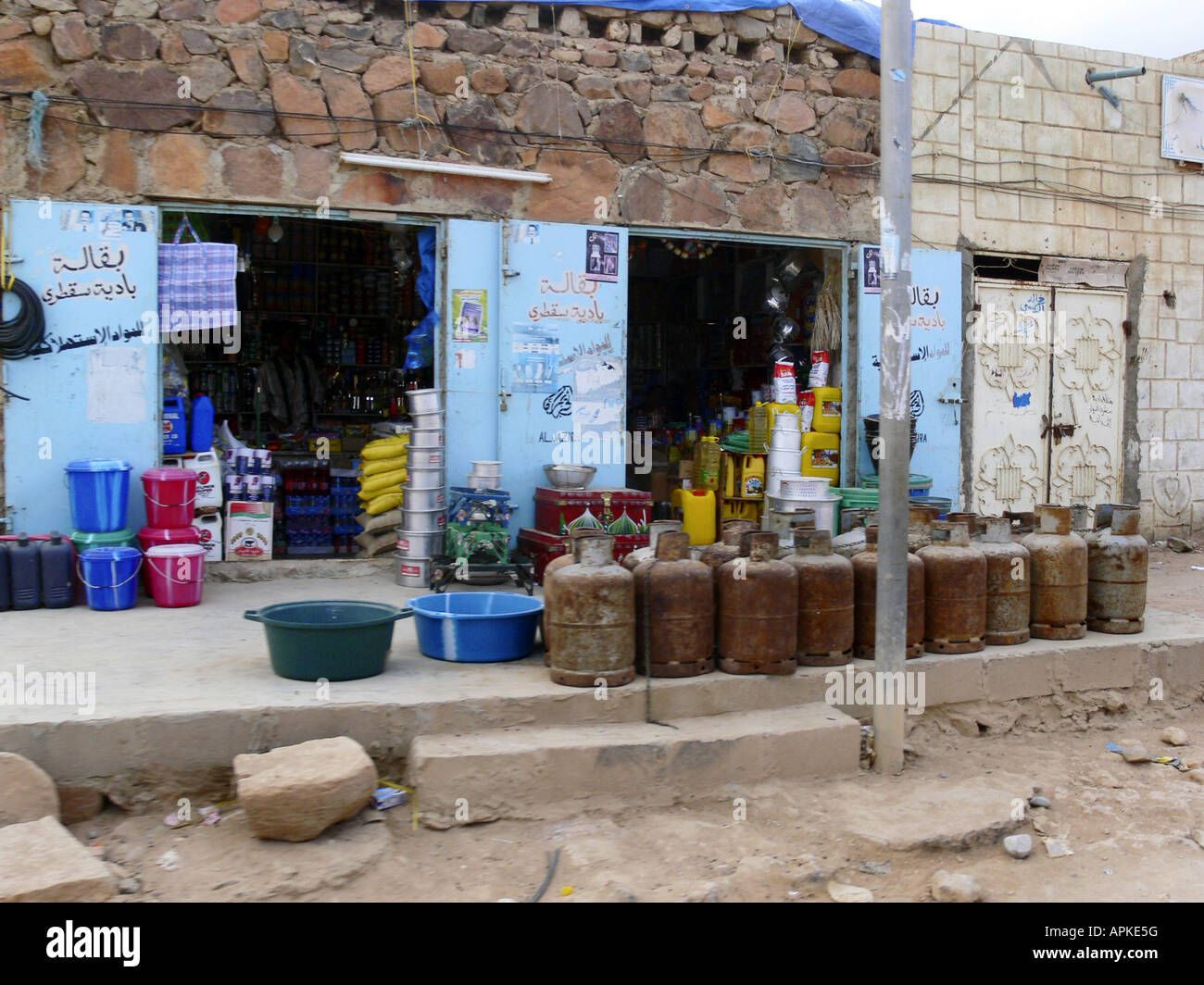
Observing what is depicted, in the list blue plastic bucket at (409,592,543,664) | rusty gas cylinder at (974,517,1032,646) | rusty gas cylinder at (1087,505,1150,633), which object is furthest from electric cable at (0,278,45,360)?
rusty gas cylinder at (1087,505,1150,633)

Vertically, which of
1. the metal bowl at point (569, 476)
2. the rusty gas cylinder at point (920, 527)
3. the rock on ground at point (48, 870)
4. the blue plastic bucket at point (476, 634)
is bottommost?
the rock on ground at point (48, 870)

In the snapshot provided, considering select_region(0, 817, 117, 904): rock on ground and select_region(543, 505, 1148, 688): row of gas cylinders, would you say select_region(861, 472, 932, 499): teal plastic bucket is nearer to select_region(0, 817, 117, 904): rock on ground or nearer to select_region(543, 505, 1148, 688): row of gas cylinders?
select_region(543, 505, 1148, 688): row of gas cylinders

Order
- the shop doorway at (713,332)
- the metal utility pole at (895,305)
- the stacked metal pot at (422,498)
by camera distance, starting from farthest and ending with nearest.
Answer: the shop doorway at (713,332) < the stacked metal pot at (422,498) < the metal utility pole at (895,305)

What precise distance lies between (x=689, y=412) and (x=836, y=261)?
150 inches

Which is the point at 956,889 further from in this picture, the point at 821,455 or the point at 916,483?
the point at 821,455

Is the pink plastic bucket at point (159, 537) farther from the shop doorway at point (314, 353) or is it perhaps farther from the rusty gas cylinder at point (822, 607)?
the rusty gas cylinder at point (822, 607)

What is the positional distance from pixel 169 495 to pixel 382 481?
5.77 feet

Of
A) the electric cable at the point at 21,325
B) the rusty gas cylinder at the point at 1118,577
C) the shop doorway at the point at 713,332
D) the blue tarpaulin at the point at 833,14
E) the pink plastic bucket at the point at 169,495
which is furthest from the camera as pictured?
the shop doorway at the point at 713,332

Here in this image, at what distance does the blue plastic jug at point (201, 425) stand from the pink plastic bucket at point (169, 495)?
2.21 ft

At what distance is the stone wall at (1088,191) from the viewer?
32.6 feet

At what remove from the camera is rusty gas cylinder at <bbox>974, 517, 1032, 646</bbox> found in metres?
6.11

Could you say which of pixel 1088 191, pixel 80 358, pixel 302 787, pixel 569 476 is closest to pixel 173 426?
pixel 80 358

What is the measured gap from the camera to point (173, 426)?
789cm


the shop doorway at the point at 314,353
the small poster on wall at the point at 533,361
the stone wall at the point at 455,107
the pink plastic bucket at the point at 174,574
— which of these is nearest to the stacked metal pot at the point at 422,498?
the small poster on wall at the point at 533,361
